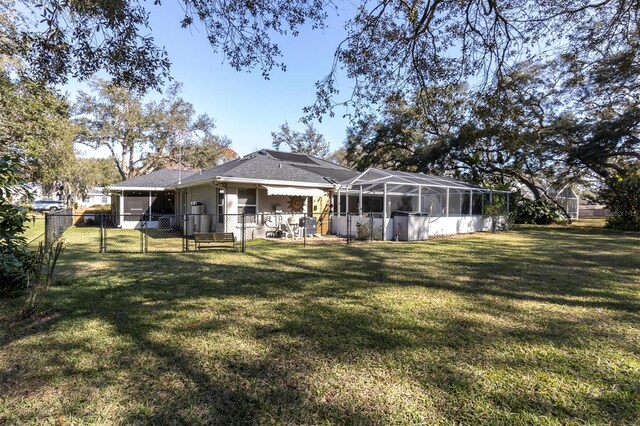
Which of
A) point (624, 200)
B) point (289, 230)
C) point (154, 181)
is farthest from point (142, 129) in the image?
point (624, 200)

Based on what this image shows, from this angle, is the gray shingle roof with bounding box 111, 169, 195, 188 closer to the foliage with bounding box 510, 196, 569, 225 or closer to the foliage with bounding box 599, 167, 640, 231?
the foliage with bounding box 510, 196, 569, 225

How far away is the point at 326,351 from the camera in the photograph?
12.7 ft

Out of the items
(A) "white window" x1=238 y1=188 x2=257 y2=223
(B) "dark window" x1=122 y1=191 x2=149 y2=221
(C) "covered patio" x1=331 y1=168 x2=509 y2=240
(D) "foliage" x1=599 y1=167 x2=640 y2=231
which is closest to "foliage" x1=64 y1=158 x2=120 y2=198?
(B) "dark window" x1=122 y1=191 x2=149 y2=221

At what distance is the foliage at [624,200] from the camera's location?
21.7m

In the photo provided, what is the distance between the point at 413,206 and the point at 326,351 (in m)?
15.3

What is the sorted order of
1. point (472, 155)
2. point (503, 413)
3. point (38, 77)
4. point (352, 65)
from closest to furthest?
point (503, 413)
point (38, 77)
point (352, 65)
point (472, 155)

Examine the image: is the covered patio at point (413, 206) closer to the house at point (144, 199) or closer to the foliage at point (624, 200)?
the foliage at point (624, 200)

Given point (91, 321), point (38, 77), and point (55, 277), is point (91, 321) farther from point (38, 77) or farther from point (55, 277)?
point (38, 77)

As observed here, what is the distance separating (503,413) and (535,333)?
2.16m

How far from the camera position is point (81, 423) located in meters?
2.60

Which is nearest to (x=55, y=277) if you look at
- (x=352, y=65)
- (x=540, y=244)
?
(x=352, y=65)

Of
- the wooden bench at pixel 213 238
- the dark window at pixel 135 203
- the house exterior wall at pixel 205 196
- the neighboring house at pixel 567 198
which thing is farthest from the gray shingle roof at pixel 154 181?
the neighboring house at pixel 567 198

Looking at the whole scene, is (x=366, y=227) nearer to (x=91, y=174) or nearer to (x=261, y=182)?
(x=261, y=182)

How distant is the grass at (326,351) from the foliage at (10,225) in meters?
0.70
